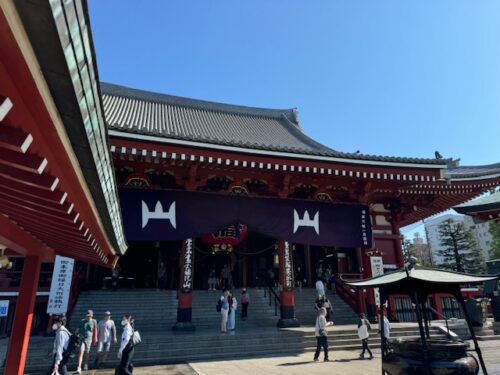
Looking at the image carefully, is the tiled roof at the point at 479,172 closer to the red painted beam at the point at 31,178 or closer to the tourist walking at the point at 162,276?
the tourist walking at the point at 162,276

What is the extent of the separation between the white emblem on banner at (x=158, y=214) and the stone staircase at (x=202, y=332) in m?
3.50

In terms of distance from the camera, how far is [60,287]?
10953mm

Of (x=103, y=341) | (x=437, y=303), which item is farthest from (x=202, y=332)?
(x=437, y=303)

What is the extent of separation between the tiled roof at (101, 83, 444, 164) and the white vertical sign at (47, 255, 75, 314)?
20.5 feet

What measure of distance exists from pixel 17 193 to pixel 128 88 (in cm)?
2073

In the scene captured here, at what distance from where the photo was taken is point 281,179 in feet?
41.2

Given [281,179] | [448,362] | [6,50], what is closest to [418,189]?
[281,179]

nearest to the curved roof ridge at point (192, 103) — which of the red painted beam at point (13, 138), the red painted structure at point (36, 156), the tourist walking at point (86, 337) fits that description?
the tourist walking at point (86, 337)

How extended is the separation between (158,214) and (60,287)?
395cm

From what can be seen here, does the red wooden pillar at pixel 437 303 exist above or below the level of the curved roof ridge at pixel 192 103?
below

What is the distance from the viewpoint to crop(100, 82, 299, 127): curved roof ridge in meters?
21.0

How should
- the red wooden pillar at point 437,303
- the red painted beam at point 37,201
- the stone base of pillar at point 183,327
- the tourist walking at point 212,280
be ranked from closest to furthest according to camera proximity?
the red painted beam at point 37,201 → the stone base of pillar at point 183,327 → the red wooden pillar at point 437,303 → the tourist walking at point 212,280

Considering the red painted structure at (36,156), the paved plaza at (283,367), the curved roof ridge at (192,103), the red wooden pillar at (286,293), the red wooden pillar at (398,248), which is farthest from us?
the curved roof ridge at (192,103)

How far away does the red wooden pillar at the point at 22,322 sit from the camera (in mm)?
5129
